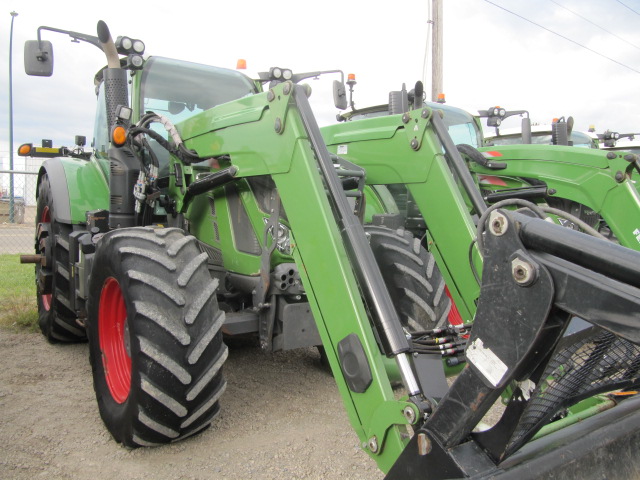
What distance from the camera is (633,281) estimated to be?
1287mm

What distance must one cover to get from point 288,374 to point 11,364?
216 cm

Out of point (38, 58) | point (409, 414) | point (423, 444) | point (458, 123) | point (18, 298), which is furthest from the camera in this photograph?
point (458, 123)

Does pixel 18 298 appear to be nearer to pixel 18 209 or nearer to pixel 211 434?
pixel 211 434

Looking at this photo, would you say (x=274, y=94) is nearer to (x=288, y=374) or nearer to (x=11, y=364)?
(x=288, y=374)

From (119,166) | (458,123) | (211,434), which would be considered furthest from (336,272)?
(458,123)

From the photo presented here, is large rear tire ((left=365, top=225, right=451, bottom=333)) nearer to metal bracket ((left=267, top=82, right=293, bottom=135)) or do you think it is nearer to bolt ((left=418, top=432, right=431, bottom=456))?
metal bracket ((left=267, top=82, right=293, bottom=135))

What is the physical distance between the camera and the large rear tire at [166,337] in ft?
8.69

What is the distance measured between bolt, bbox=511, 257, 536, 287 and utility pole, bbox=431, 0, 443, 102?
37.4ft

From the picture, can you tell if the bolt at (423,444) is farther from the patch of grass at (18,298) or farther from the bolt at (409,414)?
the patch of grass at (18,298)

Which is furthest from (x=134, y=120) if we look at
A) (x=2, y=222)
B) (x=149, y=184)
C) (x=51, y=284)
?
(x=2, y=222)

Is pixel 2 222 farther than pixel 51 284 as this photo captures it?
Yes

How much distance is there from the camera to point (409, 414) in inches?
73.6

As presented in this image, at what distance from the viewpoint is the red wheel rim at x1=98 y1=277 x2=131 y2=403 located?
10.8 feet

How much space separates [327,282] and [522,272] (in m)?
0.99
